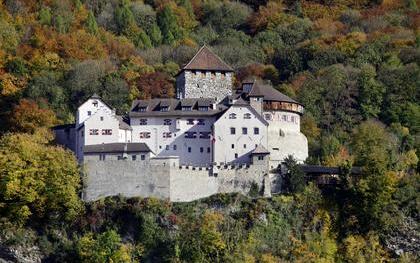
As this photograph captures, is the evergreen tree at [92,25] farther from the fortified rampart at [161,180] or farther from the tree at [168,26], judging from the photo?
the fortified rampart at [161,180]

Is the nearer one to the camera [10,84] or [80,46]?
[10,84]

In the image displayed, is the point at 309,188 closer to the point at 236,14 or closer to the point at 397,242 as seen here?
the point at 397,242

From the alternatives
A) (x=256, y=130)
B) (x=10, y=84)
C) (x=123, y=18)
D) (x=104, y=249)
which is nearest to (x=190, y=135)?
(x=256, y=130)

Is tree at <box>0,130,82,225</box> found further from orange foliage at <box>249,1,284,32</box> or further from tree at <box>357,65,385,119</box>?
orange foliage at <box>249,1,284,32</box>

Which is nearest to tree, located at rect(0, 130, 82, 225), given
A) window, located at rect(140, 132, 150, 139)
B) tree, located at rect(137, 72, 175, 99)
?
window, located at rect(140, 132, 150, 139)

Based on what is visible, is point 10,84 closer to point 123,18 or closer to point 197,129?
point 197,129

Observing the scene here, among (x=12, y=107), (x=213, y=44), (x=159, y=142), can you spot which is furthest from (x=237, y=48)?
(x=159, y=142)
